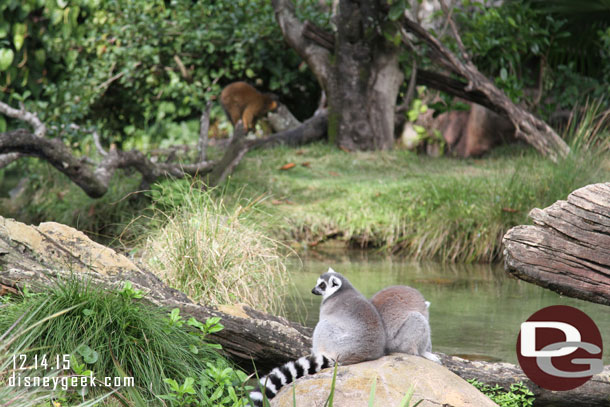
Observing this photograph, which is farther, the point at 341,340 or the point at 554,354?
the point at 554,354

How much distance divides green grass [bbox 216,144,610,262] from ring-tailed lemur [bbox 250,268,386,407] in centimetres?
315

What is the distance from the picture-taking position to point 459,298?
6980mm

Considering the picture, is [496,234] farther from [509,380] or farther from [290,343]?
[290,343]

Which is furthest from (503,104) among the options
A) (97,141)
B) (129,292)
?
(129,292)

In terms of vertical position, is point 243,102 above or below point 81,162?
above

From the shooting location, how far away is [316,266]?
8.04 m

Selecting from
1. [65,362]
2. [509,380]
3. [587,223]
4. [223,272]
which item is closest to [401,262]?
[223,272]

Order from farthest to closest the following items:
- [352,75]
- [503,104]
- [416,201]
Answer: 1. [352,75]
2. [503,104]
3. [416,201]

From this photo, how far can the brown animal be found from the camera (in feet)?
42.5

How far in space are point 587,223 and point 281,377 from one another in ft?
6.01

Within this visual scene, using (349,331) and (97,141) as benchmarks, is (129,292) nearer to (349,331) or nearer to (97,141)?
(349,331)

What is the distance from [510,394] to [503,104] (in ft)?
24.6

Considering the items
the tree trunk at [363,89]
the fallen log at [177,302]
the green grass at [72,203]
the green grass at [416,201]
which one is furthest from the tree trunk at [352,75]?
the fallen log at [177,302]

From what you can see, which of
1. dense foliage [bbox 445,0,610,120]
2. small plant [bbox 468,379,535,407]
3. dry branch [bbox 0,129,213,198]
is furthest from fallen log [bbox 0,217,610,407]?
dense foliage [bbox 445,0,610,120]
